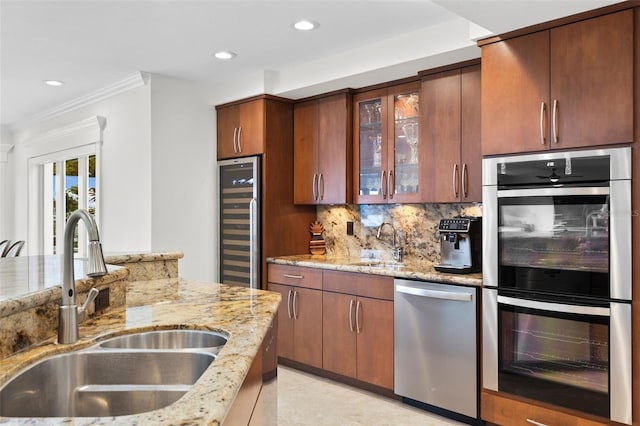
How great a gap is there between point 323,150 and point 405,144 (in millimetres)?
806

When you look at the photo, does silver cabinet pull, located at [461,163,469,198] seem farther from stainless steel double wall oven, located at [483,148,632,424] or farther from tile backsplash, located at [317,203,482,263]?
stainless steel double wall oven, located at [483,148,632,424]

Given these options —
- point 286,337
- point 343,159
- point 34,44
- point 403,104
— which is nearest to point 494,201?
point 403,104

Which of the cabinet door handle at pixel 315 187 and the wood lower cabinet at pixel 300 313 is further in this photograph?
the cabinet door handle at pixel 315 187

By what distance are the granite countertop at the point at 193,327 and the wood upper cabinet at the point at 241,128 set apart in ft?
6.15

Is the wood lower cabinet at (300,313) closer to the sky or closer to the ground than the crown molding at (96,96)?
closer to the ground

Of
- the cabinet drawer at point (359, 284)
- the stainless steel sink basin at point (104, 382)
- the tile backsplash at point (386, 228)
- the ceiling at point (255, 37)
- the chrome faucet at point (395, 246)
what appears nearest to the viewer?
the stainless steel sink basin at point (104, 382)

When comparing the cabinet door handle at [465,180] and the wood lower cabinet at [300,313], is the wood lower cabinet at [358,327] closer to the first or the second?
the wood lower cabinet at [300,313]

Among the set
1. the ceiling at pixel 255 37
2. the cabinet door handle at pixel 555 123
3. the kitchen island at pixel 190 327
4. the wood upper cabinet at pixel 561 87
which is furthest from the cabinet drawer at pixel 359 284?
the ceiling at pixel 255 37

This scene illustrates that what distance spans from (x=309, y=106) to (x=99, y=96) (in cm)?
223

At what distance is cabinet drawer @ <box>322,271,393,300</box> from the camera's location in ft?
11.3

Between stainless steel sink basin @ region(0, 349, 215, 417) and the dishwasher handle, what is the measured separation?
6.20ft

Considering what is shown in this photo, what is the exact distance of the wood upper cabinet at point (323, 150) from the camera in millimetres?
4164

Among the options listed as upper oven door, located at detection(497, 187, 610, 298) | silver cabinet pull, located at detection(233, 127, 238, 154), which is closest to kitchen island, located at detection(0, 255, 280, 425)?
upper oven door, located at detection(497, 187, 610, 298)

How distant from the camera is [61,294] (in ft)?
5.16
